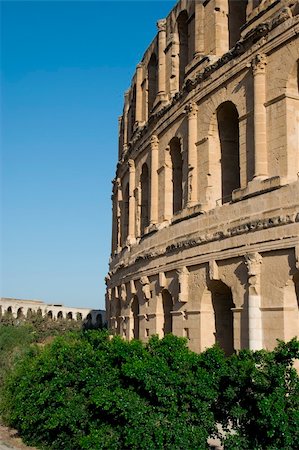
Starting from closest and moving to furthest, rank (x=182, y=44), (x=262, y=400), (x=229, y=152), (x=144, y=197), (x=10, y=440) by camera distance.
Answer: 1. (x=262, y=400)
2. (x=10, y=440)
3. (x=229, y=152)
4. (x=182, y=44)
5. (x=144, y=197)

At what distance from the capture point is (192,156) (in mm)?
16312

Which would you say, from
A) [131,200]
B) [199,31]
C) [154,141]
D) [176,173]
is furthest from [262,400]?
[131,200]

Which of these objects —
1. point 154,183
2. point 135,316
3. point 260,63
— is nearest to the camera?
point 260,63

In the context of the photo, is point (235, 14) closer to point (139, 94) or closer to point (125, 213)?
point (139, 94)

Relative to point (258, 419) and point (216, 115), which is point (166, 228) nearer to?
point (216, 115)

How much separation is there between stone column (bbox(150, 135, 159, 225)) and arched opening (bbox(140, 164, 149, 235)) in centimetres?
193

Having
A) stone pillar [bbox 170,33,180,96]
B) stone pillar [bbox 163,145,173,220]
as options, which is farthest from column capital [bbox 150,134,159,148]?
stone pillar [bbox 170,33,180,96]

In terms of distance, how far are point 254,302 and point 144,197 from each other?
10571mm

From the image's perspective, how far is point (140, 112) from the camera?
23125 millimetres

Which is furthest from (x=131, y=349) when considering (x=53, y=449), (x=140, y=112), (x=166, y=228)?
(x=140, y=112)

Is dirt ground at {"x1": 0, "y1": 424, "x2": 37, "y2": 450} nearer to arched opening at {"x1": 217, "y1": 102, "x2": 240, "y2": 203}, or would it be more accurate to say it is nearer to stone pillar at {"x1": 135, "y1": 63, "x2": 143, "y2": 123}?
arched opening at {"x1": 217, "y1": 102, "x2": 240, "y2": 203}

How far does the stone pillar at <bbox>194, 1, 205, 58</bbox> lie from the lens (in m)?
16.8

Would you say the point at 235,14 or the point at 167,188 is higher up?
the point at 235,14

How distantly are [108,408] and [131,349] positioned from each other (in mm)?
1287
